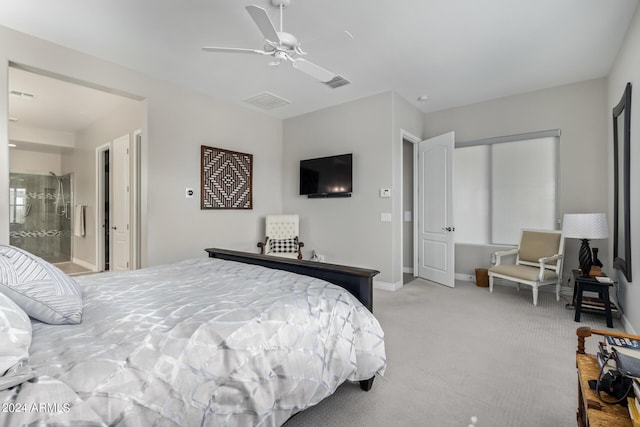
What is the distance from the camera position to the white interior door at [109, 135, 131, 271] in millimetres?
4515

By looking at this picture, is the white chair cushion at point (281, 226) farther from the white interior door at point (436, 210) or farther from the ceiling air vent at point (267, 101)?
the white interior door at point (436, 210)

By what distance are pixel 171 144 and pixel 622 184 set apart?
4975mm

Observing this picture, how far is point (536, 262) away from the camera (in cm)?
398

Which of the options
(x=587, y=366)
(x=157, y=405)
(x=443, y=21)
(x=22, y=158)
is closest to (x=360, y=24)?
(x=443, y=21)

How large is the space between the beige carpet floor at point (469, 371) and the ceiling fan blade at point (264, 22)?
2.45 meters

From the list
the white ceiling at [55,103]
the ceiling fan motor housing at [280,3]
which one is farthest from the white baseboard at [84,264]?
the ceiling fan motor housing at [280,3]

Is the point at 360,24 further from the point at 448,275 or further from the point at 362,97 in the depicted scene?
the point at 448,275

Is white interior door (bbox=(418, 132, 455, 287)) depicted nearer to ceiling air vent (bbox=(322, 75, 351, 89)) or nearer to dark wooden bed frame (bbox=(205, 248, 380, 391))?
ceiling air vent (bbox=(322, 75, 351, 89))

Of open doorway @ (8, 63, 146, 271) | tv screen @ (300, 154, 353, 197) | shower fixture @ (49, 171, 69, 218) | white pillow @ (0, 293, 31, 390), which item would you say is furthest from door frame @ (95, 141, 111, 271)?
white pillow @ (0, 293, 31, 390)

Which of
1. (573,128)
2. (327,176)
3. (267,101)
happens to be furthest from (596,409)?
(267,101)

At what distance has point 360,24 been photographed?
272 centimetres

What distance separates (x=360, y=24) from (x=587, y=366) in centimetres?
286

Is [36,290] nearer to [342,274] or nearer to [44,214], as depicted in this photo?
[342,274]

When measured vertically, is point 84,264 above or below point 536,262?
below
